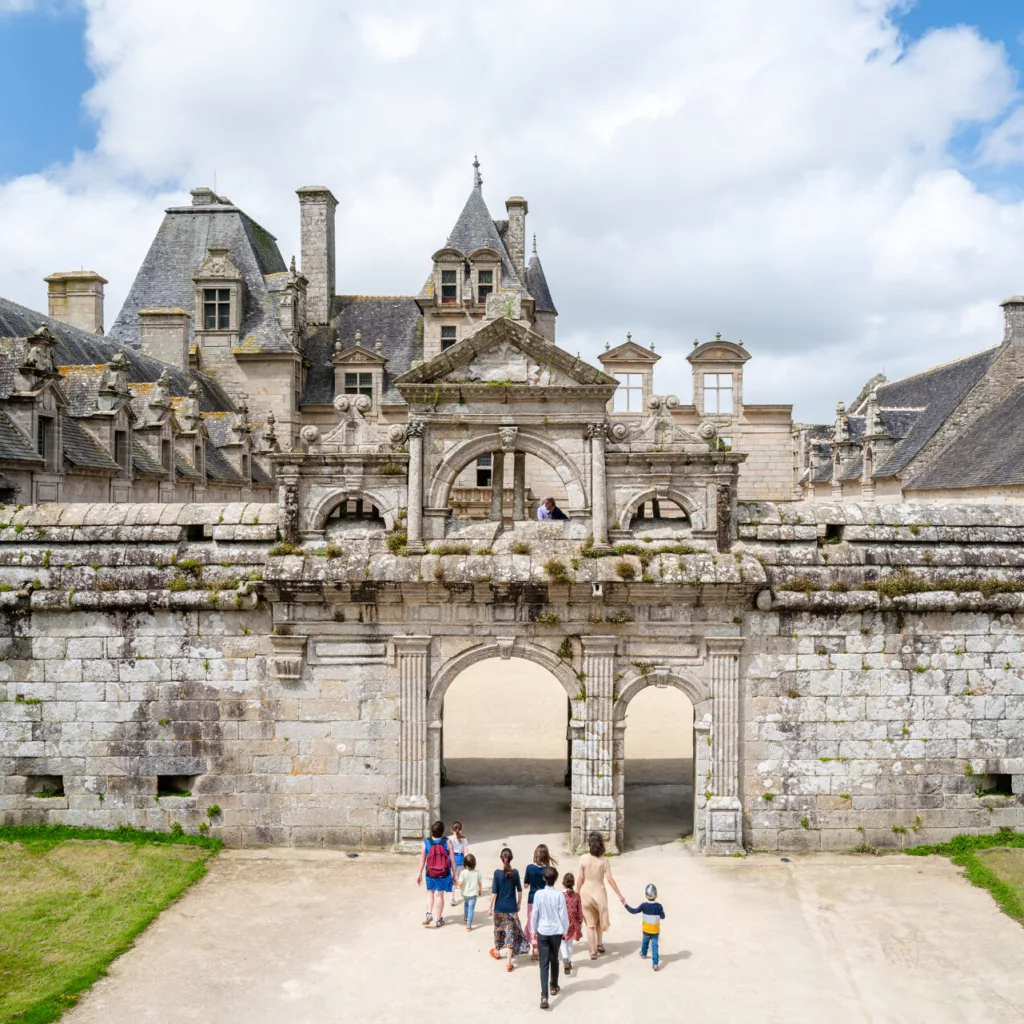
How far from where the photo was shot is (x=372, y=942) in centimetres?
1012

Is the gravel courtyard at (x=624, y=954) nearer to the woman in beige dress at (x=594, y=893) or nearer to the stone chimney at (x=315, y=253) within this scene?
the woman in beige dress at (x=594, y=893)

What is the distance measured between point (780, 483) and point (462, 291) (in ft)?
40.7

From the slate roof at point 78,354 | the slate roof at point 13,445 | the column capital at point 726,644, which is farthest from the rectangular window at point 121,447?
Answer: the column capital at point 726,644

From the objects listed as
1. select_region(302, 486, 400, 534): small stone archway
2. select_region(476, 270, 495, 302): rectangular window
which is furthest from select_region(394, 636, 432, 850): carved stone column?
select_region(476, 270, 495, 302): rectangular window

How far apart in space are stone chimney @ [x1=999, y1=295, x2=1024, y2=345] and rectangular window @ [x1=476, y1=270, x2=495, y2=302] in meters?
16.4

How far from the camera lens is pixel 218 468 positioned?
85.1 ft

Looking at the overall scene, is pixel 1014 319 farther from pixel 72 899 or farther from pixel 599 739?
pixel 72 899

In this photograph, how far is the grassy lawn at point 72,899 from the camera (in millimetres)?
9031

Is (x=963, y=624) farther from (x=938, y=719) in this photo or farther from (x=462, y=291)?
(x=462, y=291)

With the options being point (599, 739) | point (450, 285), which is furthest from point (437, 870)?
point (450, 285)

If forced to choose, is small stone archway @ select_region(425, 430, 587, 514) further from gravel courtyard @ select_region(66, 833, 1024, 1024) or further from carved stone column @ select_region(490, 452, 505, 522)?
gravel courtyard @ select_region(66, 833, 1024, 1024)

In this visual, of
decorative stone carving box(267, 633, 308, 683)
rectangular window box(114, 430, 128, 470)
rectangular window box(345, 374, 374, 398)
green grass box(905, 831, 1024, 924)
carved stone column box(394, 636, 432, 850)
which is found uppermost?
rectangular window box(345, 374, 374, 398)

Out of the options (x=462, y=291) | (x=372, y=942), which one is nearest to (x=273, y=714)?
(x=372, y=942)

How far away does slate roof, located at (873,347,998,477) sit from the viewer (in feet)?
96.8
